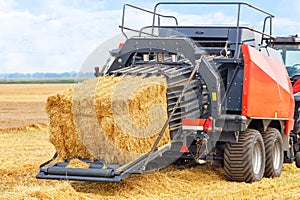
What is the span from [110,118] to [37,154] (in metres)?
5.57

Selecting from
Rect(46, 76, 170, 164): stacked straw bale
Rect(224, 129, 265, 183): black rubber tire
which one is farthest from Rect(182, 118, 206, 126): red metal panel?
Rect(224, 129, 265, 183): black rubber tire

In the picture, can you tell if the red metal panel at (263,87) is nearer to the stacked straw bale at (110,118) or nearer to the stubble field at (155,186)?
the stubble field at (155,186)

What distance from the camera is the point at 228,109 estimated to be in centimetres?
922

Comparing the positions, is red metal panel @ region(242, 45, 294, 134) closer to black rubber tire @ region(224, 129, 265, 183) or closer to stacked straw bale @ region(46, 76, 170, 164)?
black rubber tire @ region(224, 129, 265, 183)

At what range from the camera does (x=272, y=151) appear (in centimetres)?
992

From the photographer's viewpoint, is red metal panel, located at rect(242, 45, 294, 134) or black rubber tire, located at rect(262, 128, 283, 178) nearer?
red metal panel, located at rect(242, 45, 294, 134)

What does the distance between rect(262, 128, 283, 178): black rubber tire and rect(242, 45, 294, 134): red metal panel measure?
310mm

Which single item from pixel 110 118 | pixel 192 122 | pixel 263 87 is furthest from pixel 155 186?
pixel 263 87

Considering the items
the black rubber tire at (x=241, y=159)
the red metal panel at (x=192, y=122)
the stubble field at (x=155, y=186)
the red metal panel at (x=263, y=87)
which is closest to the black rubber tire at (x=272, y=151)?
the stubble field at (x=155, y=186)

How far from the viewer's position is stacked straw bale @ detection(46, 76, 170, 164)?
7.48 meters

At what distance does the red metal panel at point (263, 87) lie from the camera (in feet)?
29.7

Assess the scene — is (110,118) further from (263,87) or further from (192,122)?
(263,87)

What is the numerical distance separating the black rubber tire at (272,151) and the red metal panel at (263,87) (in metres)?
0.31

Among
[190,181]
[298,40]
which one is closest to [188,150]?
[190,181]
